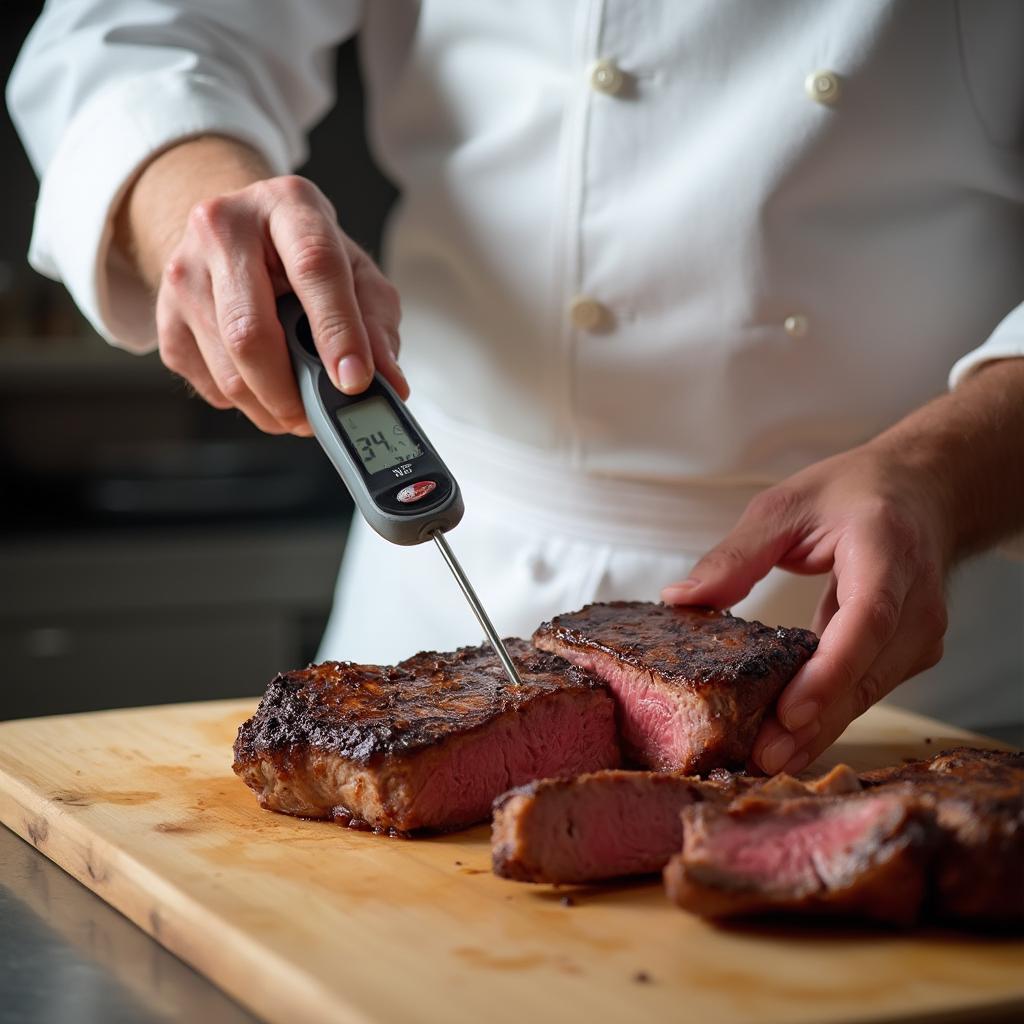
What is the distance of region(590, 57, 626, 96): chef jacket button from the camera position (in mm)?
2592

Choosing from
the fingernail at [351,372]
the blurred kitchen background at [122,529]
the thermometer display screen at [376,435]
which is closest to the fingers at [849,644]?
the thermometer display screen at [376,435]

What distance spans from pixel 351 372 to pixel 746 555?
0.68 m

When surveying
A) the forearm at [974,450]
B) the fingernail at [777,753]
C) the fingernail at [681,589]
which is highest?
the forearm at [974,450]

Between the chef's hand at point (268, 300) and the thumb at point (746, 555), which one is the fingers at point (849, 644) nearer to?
the thumb at point (746, 555)

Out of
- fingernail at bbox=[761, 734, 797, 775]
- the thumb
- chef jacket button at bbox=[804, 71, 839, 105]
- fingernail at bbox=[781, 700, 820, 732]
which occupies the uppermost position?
chef jacket button at bbox=[804, 71, 839, 105]

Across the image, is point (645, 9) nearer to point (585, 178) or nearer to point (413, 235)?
point (585, 178)

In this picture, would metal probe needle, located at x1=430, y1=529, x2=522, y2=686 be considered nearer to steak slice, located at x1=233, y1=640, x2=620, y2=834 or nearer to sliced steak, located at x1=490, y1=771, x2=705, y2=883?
steak slice, located at x1=233, y1=640, x2=620, y2=834

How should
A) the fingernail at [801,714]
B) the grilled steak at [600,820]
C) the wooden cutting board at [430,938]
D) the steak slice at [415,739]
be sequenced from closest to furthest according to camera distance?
the wooden cutting board at [430,938] → the grilled steak at [600,820] → the steak slice at [415,739] → the fingernail at [801,714]

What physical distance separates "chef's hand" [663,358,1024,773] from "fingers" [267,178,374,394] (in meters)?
0.64

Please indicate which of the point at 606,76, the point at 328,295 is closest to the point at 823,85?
the point at 606,76

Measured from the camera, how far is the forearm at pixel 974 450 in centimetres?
233

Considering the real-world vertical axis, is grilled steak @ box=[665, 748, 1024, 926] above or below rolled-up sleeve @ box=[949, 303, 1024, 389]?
below

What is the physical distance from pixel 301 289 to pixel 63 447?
3.85m

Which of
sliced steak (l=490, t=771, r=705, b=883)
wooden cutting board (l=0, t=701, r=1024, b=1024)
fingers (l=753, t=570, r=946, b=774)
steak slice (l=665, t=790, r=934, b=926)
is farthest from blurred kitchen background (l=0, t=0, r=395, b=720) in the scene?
steak slice (l=665, t=790, r=934, b=926)
